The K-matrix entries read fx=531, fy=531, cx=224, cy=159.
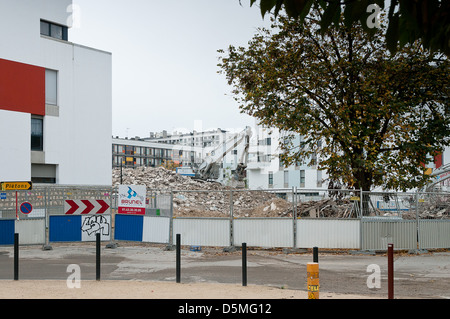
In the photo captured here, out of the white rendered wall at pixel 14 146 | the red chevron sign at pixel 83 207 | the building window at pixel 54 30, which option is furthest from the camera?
the building window at pixel 54 30

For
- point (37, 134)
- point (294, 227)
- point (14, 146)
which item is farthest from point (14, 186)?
point (37, 134)

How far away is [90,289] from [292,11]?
27.9 ft

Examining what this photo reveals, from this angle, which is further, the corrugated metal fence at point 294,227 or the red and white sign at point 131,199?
the red and white sign at point 131,199

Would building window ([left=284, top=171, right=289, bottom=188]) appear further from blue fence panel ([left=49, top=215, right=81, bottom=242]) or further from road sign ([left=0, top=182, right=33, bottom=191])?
road sign ([left=0, top=182, right=33, bottom=191])

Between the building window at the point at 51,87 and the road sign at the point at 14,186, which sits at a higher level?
the building window at the point at 51,87

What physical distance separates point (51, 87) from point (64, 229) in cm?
1929

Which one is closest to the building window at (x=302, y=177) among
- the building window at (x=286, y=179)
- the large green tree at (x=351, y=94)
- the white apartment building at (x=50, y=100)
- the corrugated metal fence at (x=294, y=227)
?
the building window at (x=286, y=179)

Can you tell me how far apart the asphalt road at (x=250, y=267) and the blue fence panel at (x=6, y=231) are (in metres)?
0.51

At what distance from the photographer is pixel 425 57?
21328 millimetres

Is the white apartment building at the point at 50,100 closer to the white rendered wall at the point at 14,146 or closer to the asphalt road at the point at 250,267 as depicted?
the white rendered wall at the point at 14,146

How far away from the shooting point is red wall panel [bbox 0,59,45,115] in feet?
107

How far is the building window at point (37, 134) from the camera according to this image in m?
35.1

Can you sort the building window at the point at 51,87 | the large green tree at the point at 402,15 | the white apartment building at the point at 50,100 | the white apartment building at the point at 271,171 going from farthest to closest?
the white apartment building at the point at 271,171
the building window at the point at 51,87
the white apartment building at the point at 50,100
the large green tree at the point at 402,15
